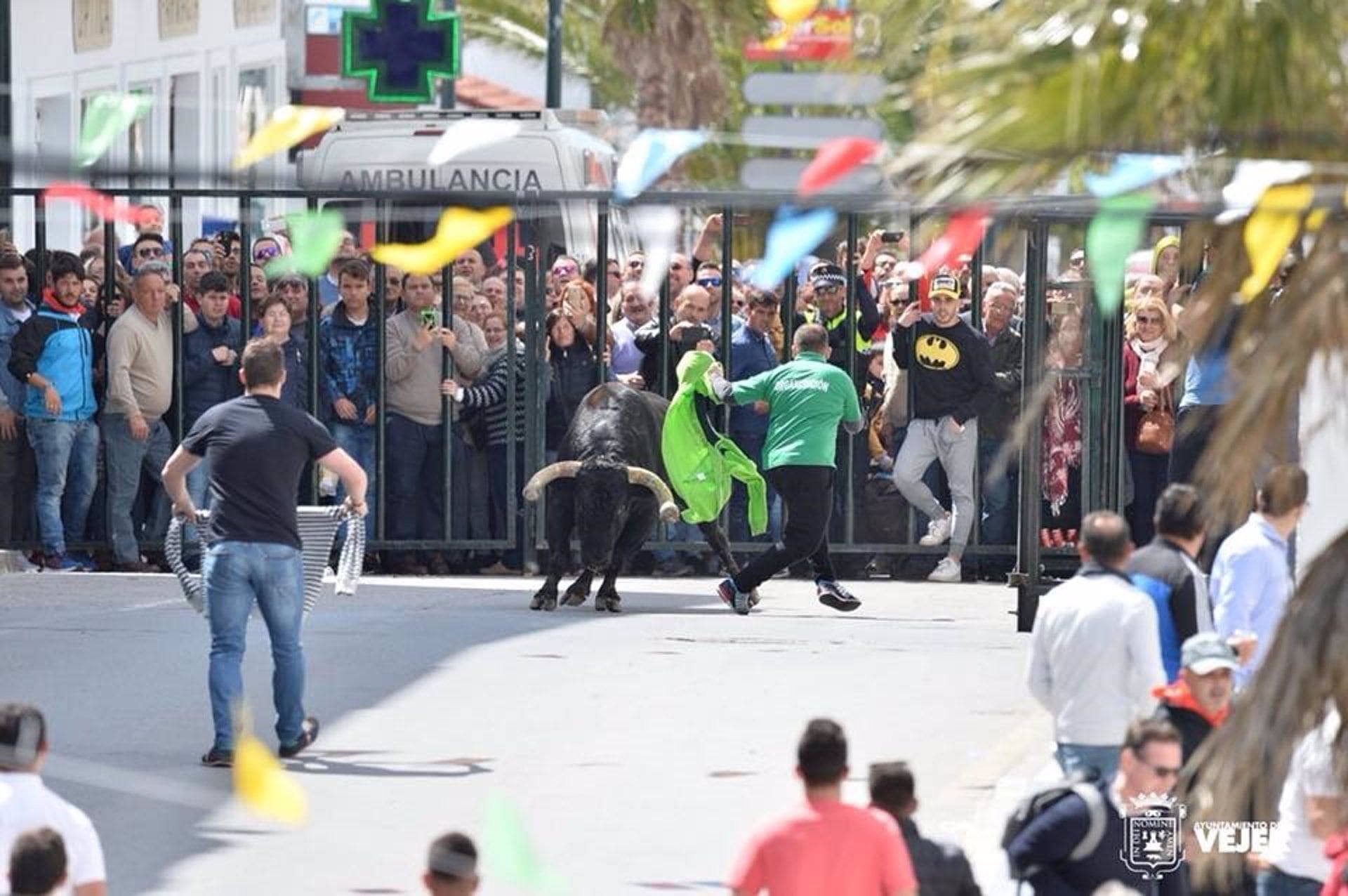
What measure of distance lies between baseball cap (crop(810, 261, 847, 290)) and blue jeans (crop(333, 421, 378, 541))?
2.64 meters

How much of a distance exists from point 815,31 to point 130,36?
983 inches

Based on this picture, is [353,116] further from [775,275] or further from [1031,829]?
[775,275]

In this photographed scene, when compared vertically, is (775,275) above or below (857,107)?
below

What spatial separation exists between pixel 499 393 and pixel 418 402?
47cm

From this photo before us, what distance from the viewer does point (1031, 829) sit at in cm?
737

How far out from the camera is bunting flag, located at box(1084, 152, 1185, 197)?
4.07 metres

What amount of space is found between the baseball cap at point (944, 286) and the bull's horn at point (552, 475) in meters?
2.36

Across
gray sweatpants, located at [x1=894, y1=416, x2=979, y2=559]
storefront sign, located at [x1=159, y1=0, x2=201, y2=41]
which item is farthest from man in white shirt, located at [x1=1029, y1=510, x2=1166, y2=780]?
storefront sign, located at [x1=159, y1=0, x2=201, y2=41]

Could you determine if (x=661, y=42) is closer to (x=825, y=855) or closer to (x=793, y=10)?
(x=825, y=855)

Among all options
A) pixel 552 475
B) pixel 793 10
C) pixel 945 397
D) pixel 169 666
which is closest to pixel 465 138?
pixel 793 10

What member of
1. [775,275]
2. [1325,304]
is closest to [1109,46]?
[1325,304]

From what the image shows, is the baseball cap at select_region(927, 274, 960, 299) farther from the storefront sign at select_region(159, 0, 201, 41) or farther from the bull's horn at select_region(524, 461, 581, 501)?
the storefront sign at select_region(159, 0, 201, 41)

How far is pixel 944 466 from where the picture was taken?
14.9 metres

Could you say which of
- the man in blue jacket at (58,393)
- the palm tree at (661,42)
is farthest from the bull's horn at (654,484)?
the palm tree at (661,42)
